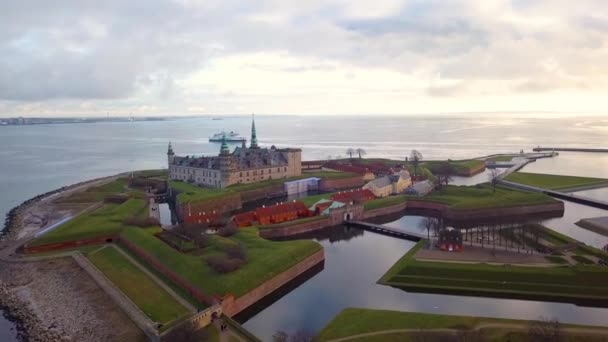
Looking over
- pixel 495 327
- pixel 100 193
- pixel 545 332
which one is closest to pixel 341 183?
pixel 100 193

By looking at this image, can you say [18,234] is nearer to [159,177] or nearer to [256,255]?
[256,255]

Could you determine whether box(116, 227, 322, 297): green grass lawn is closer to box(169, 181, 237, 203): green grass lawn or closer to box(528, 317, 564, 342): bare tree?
box(169, 181, 237, 203): green grass lawn

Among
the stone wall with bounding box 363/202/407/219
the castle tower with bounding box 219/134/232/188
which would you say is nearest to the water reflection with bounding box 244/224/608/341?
the stone wall with bounding box 363/202/407/219

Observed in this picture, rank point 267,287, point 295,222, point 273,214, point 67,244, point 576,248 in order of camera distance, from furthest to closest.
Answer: point 273,214 < point 295,222 < point 67,244 < point 576,248 < point 267,287

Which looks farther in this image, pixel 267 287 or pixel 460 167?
pixel 460 167

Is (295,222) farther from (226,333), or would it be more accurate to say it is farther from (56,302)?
(56,302)

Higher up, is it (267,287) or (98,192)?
(98,192)

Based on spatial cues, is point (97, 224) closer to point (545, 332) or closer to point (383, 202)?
point (383, 202)

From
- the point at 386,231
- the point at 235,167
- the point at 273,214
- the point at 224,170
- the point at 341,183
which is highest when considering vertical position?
the point at 235,167

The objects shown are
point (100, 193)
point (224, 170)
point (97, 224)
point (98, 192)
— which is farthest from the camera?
point (98, 192)

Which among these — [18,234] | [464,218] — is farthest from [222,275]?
[464,218]
